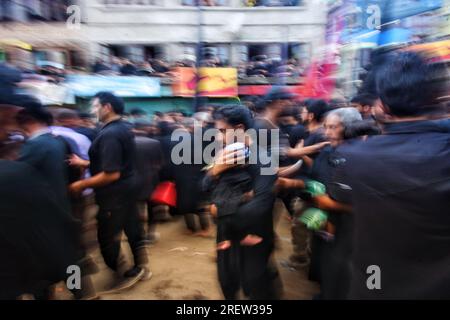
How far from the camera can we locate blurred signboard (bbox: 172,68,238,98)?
487 inches

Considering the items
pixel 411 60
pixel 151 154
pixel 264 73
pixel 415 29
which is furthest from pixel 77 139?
pixel 264 73

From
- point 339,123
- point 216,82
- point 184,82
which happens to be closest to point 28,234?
point 339,123

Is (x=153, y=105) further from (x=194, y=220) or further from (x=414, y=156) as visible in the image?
(x=414, y=156)

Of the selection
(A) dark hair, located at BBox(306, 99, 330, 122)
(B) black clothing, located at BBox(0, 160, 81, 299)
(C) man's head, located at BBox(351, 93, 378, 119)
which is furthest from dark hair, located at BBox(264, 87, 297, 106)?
(B) black clothing, located at BBox(0, 160, 81, 299)

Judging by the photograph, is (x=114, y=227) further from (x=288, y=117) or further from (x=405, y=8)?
(x=405, y=8)

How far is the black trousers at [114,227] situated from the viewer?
3289 mm

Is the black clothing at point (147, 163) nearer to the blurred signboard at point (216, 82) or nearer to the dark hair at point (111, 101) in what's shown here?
the dark hair at point (111, 101)

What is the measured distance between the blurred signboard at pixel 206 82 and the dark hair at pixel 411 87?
36.8 feet

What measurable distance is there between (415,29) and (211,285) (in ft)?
15.3

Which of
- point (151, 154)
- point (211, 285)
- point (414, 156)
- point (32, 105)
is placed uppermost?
point (32, 105)

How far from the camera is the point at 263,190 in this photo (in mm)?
2393

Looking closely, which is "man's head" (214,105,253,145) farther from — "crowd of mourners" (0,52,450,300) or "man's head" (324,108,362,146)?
"man's head" (324,108,362,146)

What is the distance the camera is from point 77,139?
13.0ft

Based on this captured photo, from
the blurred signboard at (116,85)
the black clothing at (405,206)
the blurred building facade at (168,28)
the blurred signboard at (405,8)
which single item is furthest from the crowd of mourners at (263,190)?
the blurred building facade at (168,28)
